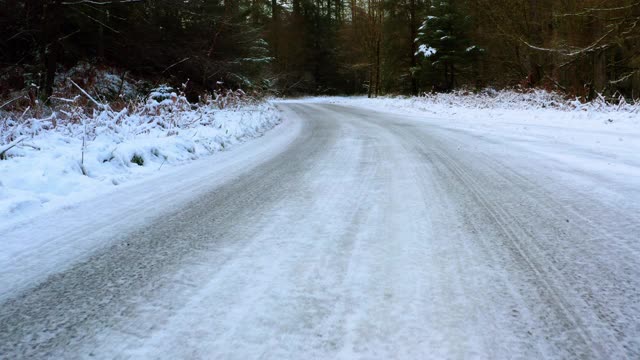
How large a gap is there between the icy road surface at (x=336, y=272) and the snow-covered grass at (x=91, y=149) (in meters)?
0.39

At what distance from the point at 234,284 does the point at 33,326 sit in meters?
0.77

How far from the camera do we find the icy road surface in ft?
4.77

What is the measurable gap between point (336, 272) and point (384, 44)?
3160 cm

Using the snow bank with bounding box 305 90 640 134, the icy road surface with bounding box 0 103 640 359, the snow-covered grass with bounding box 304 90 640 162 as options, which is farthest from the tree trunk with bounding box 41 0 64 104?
the snow bank with bounding box 305 90 640 134

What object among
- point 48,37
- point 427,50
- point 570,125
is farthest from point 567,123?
point 427,50

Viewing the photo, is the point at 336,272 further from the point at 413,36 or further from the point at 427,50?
the point at 413,36

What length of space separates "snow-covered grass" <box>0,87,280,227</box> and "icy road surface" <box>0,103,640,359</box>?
1.28ft

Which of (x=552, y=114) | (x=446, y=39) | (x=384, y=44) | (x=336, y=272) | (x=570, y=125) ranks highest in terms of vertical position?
(x=384, y=44)

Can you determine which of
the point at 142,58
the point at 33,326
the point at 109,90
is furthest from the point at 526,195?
the point at 142,58

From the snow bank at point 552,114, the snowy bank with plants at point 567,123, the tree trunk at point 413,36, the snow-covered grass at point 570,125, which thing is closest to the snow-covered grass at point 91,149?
the snow-covered grass at point 570,125

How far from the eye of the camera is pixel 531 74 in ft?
68.8

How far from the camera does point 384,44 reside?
3138 cm

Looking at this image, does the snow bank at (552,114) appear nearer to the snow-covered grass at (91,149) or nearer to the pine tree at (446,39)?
the snow-covered grass at (91,149)

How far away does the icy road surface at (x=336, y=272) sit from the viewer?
145 centimetres
